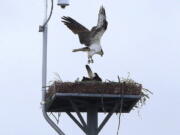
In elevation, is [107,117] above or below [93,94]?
below

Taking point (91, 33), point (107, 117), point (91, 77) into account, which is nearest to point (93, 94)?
point (91, 77)

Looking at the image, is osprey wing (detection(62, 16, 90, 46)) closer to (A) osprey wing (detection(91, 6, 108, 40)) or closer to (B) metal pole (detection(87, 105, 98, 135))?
(A) osprey wing (detection(91, 6, 108, 40))

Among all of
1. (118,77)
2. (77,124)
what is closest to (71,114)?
(77,124)

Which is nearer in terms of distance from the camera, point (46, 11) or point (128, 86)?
point (128, 86)

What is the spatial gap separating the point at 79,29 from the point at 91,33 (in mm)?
270

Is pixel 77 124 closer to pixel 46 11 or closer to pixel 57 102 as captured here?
pixel 57 102

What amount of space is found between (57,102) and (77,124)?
69 cm

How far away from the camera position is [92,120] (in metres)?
18.5

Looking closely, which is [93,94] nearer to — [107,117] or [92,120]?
[92,120]

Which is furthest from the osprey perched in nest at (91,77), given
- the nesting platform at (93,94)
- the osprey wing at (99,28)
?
the osprey wing at (99,28)

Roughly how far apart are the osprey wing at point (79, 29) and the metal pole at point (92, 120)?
141cm

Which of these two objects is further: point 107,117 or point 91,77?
point 107,117

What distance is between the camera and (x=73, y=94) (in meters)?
17.6

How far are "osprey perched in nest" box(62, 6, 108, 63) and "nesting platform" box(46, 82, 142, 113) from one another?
1.01 metres
